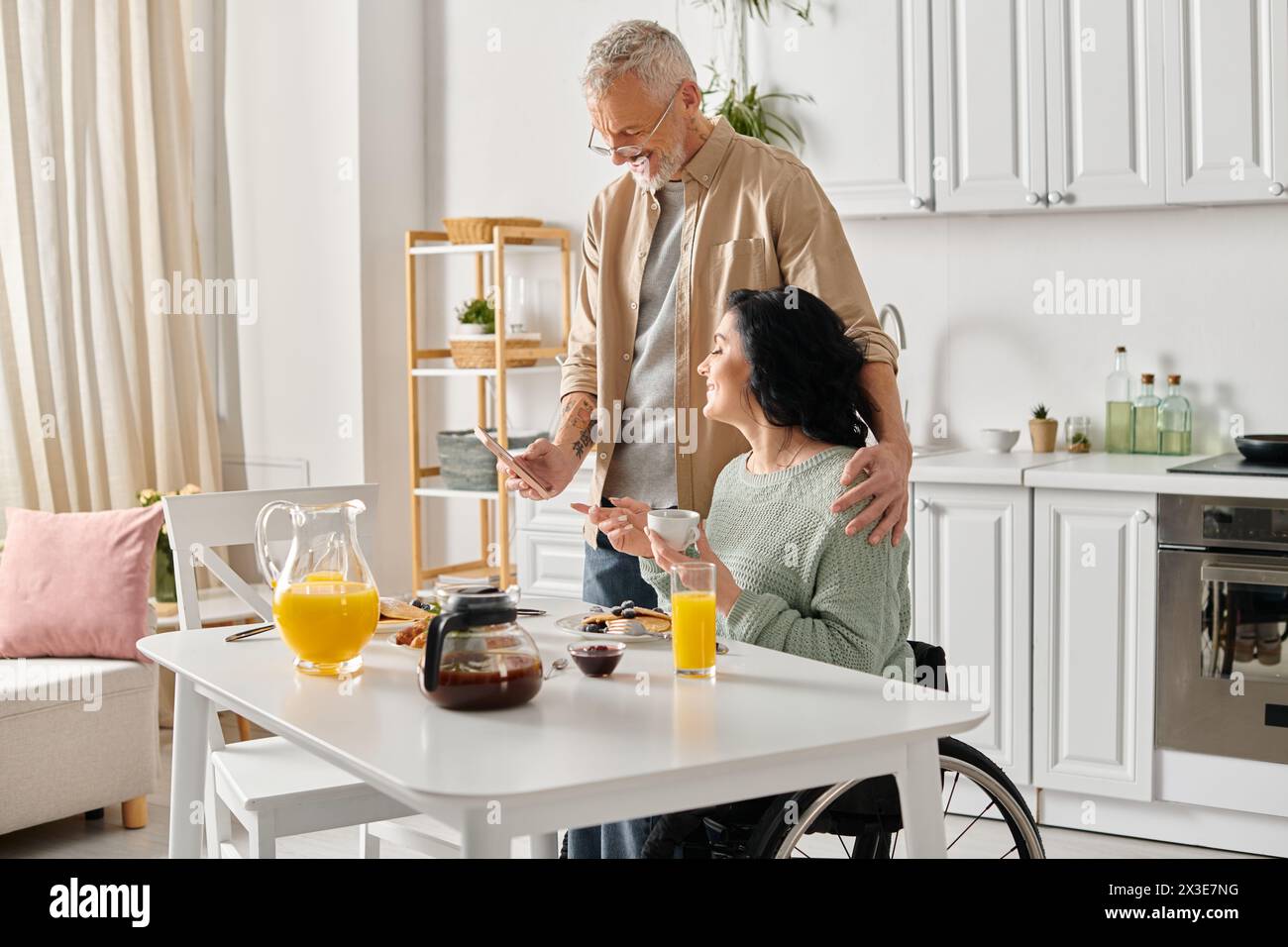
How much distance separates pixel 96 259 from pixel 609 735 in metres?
3.56

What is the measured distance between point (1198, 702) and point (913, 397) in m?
1.20

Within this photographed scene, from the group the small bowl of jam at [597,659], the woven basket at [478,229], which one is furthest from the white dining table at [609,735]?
the woven basket at [478,229]

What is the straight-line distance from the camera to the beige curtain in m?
4.25

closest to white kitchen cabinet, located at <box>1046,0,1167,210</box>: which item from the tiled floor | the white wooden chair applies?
the tiled floor

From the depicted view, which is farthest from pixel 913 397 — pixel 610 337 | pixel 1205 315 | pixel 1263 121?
pixel 610 337

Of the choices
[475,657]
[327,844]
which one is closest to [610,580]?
[475,657]

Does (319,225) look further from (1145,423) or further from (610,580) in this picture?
(1145,423)

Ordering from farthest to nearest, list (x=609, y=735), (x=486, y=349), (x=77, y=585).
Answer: (x=486, y=349), (x=77, y=585), (x=609, y=735)

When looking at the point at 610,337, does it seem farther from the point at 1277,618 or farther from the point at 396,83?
the point at 396,83

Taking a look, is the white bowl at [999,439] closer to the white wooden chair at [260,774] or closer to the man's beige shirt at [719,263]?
the man's beige shirt at [719,263]

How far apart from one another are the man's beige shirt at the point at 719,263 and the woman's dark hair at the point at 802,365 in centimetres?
17

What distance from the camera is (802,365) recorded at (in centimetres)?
212

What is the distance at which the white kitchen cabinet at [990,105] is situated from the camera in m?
3.50

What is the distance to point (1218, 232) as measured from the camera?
3.56 meters
